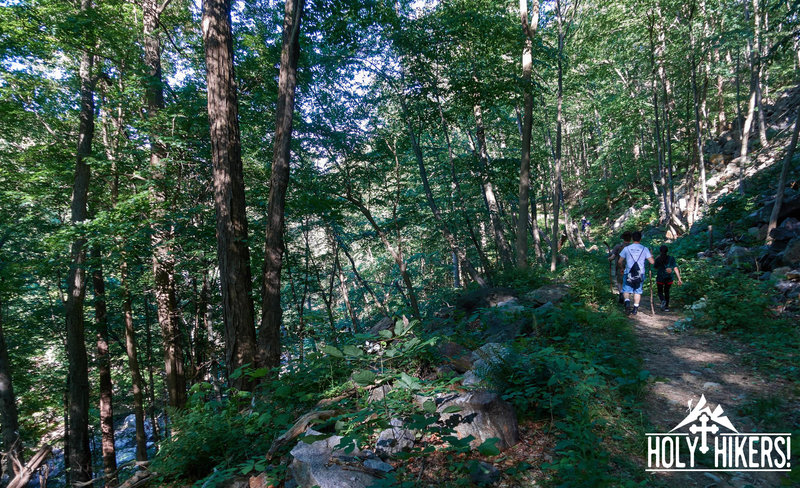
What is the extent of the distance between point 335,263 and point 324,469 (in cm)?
1167

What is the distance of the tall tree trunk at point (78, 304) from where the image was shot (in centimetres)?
816

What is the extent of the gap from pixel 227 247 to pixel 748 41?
23706 millimetres

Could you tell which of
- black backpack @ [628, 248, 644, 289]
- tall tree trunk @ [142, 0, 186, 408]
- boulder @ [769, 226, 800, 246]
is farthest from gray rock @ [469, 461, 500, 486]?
boulder @ [769, 226, 800, 246]

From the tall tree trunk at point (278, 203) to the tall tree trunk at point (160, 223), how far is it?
3.53 m

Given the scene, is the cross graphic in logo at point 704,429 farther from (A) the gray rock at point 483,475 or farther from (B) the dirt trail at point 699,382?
(A) the gray rock at point 483,475

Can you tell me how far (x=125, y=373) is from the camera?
15.5m

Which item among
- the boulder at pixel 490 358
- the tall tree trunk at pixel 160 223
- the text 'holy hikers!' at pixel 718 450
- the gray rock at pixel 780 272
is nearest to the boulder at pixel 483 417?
the boulder at pixel 490 358

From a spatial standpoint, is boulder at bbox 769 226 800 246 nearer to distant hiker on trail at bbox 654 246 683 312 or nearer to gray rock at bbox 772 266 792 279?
gray rock at bbox 772 266 792 279

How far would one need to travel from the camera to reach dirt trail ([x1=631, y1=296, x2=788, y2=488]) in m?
2.69

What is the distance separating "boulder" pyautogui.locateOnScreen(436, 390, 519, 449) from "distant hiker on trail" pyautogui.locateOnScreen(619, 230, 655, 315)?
216 inches

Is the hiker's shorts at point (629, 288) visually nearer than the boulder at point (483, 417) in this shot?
No

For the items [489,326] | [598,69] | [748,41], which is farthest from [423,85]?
[748,41]

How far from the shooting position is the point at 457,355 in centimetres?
474

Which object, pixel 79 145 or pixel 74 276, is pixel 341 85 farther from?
pixel 74 276
